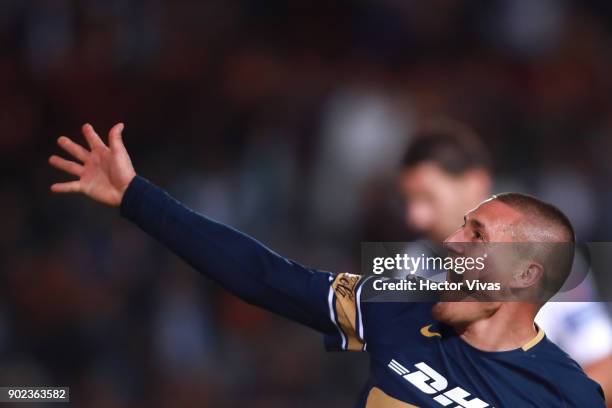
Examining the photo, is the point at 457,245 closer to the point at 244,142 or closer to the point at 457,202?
the point at 457,202

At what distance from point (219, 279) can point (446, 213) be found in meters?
1.35

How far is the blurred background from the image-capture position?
19.9 ft

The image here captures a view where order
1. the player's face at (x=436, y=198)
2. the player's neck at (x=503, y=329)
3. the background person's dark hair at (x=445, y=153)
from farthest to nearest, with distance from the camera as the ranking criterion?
the background person's dark hair at (x=445, y=153) → the player's face at (x=436, y=198) → the player's neck at (x=503, y=329)

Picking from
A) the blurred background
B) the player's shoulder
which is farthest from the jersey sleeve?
the blurred background

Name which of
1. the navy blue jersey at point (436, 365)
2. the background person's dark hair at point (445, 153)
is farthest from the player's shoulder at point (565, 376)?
the background person's dark hair at point (445, 153)

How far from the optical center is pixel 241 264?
2455 millimetres

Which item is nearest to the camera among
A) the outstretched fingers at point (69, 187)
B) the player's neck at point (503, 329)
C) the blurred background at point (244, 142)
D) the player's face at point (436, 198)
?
the player's neck at point (503, 329)

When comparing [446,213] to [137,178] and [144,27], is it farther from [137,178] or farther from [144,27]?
[144,27]

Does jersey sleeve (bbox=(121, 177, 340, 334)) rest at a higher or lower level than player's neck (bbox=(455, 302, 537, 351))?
higher

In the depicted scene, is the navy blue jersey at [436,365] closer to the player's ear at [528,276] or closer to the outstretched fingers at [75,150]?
the player's ear at [528,276]

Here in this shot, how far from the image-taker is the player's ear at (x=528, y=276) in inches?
94.8

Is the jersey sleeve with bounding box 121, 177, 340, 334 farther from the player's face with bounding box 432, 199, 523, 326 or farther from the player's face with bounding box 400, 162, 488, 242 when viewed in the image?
the player's face with bounding box 400, 162, 488, 242

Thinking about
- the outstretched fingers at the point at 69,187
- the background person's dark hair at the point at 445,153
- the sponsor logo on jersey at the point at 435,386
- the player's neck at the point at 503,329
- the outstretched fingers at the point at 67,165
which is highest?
the background person's dark hair at the point at 445,153

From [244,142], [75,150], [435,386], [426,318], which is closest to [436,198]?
[426,318]
